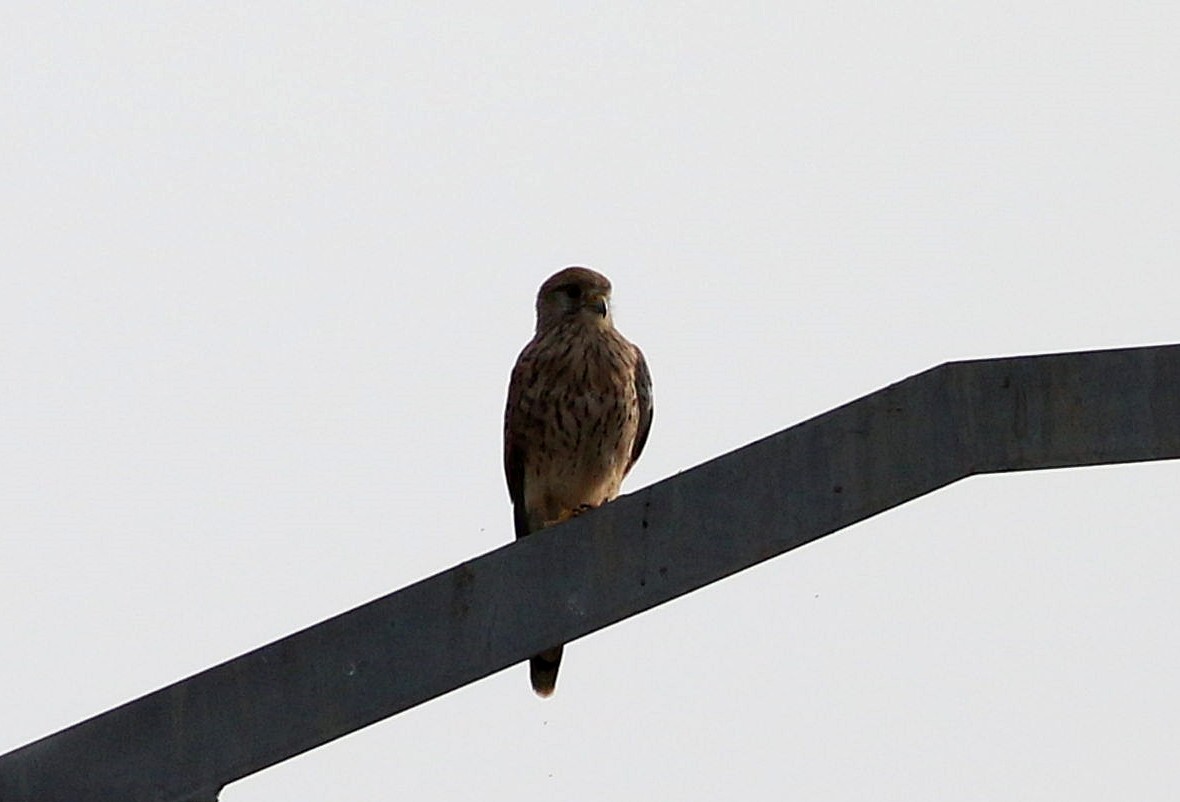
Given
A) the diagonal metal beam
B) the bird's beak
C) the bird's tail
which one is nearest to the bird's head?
the bird's beak

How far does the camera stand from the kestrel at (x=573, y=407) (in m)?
5.45

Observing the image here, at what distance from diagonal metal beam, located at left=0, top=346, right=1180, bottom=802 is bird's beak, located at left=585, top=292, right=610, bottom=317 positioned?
10.3 feet

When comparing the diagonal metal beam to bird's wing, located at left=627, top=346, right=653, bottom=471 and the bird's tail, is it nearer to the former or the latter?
the bird's tail

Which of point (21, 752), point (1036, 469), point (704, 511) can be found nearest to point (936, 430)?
Result: point (1036, 469)

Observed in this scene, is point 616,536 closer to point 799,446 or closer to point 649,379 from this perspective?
point 799,446

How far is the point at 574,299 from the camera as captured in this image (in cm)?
569

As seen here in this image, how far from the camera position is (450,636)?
2490 millimetres

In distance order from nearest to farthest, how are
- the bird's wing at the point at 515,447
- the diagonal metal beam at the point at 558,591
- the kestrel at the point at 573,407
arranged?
the diagonal metal beam at the point at 558,591 < the kestrel at the point at 573,407 < the bird's wing at the point at 515,447

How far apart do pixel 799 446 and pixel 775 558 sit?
0.14 metres

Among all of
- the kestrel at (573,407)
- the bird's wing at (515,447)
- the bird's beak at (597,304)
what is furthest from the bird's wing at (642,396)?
the bird's wing at (515,447)

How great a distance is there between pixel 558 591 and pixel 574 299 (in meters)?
3.21

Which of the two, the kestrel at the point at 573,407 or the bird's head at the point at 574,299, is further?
the bird's head at the point at 574,299

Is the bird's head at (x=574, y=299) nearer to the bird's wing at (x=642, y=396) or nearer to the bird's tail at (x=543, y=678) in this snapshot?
the bird's wing at (x=642, y=396)

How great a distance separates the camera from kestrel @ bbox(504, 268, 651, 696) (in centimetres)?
545
